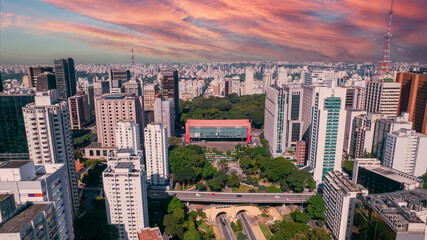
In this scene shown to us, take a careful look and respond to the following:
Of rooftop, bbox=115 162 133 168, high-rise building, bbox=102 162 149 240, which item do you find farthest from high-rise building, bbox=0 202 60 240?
rooftop, bbox=115 162 133 168

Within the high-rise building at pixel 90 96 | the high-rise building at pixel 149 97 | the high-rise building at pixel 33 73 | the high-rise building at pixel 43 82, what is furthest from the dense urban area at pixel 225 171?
the high-rise building at pixel 90 96

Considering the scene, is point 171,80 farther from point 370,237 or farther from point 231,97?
point 370,237

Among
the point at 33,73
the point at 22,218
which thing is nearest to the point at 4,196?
the point at 22,218

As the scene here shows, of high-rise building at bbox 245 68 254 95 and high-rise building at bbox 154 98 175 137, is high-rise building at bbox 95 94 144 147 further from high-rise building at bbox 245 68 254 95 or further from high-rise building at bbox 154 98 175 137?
high-rise building at bbox 245 68 254 95

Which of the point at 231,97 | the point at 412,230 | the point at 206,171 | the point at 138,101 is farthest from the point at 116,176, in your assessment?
the point at 231,97

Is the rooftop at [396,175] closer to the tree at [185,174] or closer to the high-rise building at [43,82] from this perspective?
the tree at [185,174]
